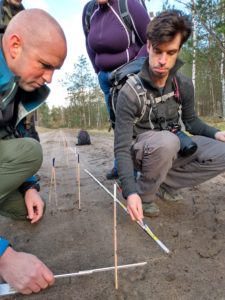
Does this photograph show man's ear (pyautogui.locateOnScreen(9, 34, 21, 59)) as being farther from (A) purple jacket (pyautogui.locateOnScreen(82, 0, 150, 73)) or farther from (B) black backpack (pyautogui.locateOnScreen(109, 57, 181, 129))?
(A) purple jacket (pyautogui.locateOnScreen(82, 0, 150, 73))

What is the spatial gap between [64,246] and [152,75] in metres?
1.66

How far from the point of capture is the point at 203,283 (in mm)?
1925

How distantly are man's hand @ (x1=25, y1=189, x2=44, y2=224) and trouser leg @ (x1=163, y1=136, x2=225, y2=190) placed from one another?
146 cm

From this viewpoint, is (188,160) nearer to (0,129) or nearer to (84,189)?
(84,189)

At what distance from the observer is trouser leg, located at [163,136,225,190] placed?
3.20 meters

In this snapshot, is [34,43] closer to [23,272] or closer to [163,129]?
[23,272]

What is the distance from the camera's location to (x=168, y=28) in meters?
2.81

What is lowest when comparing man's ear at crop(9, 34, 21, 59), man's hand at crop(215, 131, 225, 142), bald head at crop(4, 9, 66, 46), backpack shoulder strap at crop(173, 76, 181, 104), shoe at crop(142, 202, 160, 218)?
shoe at crop(142, 202, 160, 218)

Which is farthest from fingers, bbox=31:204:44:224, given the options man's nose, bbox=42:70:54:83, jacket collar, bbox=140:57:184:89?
jacket collar, bbox=140:57:184:89

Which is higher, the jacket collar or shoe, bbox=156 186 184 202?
the jacket collar

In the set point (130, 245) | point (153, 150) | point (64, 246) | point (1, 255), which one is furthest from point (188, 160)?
point (1, 255)

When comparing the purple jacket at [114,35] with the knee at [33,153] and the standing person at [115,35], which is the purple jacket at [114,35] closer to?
the standing person at [115,35]

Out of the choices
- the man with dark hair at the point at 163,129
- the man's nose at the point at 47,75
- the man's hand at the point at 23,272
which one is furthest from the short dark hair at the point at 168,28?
the man's hand at the point at 23,272

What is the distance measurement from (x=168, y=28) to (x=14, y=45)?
1402mm
